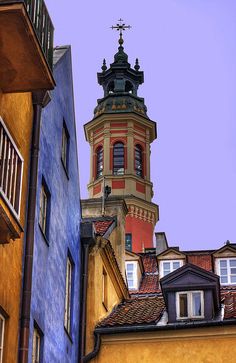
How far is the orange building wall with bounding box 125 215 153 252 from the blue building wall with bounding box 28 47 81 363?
36192 mm

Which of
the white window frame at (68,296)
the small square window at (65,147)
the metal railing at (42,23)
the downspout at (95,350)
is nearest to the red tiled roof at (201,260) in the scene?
the downspout at (95,350)

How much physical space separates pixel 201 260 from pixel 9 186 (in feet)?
84.9

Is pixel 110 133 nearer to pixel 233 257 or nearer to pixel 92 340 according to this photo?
pixel 233 257

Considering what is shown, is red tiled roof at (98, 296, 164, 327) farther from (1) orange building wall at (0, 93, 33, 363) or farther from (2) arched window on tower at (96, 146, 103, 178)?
(2) arched window on tower at (96, 146, 103, 178)

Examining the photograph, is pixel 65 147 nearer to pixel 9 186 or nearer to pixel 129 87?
pixel 9 186

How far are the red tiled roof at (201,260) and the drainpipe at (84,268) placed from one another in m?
15.6

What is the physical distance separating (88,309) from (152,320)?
174 centimetres

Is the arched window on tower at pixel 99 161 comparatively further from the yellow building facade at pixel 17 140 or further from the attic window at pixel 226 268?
the yellow building facade at pixel 17 140

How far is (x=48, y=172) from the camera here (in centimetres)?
1866

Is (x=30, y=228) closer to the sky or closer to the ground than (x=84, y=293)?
closer to the sky

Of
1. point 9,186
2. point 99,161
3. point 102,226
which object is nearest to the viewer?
point 9,186

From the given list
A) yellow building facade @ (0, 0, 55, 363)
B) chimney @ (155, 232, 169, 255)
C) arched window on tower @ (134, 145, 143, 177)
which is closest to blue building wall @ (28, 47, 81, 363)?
yellow building facade @ (0, 0, 55, 363)

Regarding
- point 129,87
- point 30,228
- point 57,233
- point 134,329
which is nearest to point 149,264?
point 134,329

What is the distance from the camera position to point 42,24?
15.2 m
